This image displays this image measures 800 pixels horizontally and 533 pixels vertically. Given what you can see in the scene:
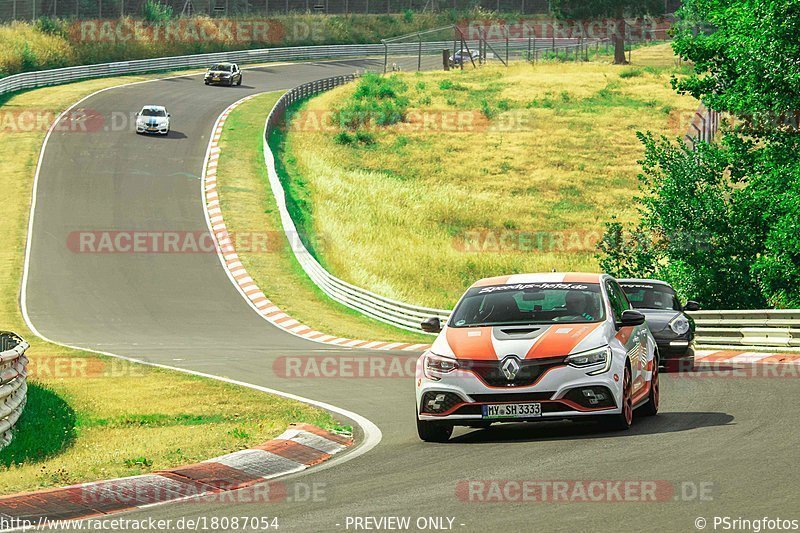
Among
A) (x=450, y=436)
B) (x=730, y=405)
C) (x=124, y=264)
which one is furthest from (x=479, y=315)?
(x=124, y=264)

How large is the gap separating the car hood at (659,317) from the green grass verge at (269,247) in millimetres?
9234

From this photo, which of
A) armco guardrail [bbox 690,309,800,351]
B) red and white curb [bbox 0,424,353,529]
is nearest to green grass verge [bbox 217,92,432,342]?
armco guardrail [bbox 690,309,800,351]

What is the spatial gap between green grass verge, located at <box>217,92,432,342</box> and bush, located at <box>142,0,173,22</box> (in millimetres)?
26981

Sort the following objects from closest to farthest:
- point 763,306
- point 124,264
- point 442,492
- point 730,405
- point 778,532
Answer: point 778,532, point 442,492, point 730,405, point 763,306, point 124,264

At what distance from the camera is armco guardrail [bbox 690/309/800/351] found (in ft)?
75.2

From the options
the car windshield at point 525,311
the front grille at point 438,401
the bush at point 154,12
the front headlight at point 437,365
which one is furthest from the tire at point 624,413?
the bush at point 154,12

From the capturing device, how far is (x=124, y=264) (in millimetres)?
37156

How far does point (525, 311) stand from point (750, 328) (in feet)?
40.1

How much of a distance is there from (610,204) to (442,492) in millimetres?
43444

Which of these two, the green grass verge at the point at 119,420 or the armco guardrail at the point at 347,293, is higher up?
the green grass verge at the point at 119,420

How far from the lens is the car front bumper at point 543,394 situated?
11680mm

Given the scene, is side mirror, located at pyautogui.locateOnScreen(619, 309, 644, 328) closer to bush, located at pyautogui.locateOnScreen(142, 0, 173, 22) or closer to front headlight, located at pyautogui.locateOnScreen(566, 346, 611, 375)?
front headlight, located at pyautogui.locateOnScreen(566, 346, 611, 375)

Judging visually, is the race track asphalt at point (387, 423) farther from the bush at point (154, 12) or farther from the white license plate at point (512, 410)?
the bush at point (154, 12)

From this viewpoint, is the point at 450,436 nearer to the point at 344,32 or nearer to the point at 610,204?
the point at 610,204
